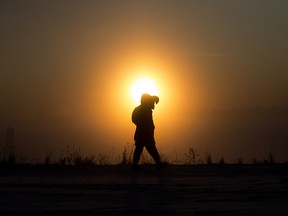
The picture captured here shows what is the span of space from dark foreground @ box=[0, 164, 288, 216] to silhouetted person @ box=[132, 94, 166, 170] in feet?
5.98

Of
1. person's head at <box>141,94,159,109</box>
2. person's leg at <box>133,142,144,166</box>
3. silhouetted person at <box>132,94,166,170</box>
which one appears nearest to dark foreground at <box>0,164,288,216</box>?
person's leg at <box>133,142,144,166</box>

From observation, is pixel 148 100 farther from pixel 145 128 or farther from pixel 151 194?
pixel 151 194

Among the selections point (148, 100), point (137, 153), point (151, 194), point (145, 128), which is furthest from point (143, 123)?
point (151, 194)

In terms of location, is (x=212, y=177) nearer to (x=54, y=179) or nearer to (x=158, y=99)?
(x=54, y=179)

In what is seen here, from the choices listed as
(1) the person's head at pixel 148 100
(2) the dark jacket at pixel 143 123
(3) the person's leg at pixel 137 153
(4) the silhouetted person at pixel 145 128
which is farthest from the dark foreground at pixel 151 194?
(1) the person's head at pixel 148 100

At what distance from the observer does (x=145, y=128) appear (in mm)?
19625

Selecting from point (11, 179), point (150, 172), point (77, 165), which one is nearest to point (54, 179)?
point (11, 179)

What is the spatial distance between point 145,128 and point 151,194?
27.0 feet

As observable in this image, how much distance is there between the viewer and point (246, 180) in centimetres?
1414

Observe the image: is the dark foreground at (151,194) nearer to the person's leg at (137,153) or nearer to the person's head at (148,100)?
the person's leg at (137,153)

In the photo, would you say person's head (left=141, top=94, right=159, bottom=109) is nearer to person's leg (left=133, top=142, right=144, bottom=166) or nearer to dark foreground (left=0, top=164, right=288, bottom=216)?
person's leg (left=133, top=142, right=144, bottom=166)

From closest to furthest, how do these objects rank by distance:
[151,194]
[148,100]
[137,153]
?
[151,194]
[137,153]
[148,100]

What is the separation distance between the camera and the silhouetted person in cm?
1934

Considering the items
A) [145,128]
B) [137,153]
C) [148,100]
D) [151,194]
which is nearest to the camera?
[151,194]
